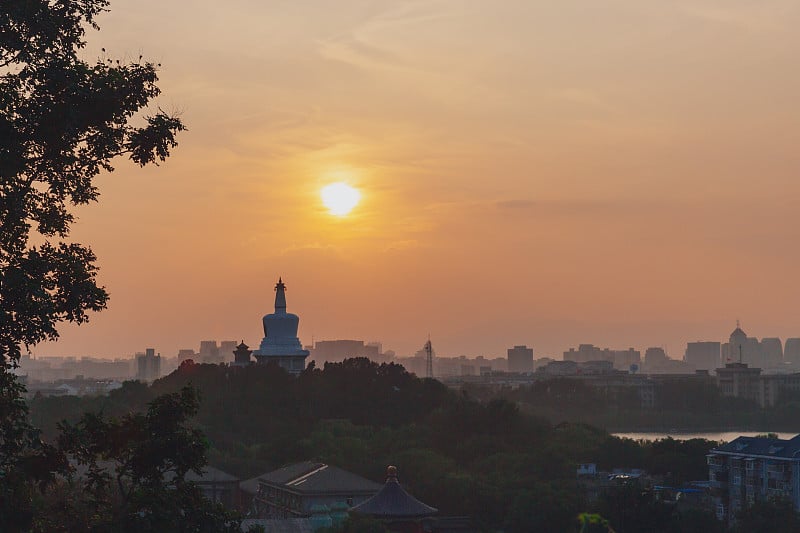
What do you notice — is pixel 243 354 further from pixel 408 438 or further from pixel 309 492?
pixel 309 492

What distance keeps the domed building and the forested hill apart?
346 cm

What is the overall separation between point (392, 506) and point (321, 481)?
832 cm

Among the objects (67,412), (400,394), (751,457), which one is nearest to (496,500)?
(751,457)

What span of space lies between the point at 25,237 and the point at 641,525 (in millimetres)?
28598

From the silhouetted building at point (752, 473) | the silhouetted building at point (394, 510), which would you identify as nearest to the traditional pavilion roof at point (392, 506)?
the silhouetted building at point (394, 510)

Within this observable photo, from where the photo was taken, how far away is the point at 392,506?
116 feet

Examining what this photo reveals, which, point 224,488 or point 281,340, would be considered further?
point 281,340

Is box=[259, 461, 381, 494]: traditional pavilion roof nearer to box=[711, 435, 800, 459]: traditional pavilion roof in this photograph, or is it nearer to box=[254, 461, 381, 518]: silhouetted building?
box=[254, 461, 381, 518]: silhouetted building

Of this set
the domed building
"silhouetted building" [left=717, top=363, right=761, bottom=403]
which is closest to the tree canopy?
the domed building

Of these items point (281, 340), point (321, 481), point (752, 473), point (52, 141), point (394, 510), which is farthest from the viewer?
point (281, 340)

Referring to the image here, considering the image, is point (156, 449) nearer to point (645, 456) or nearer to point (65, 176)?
point (65, 176)

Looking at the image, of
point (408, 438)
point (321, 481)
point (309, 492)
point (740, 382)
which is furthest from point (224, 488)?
point (740, 382)

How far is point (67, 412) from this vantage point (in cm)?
7069

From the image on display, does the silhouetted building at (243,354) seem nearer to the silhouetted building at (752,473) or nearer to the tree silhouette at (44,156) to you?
the silhouetted building at (752,473)
